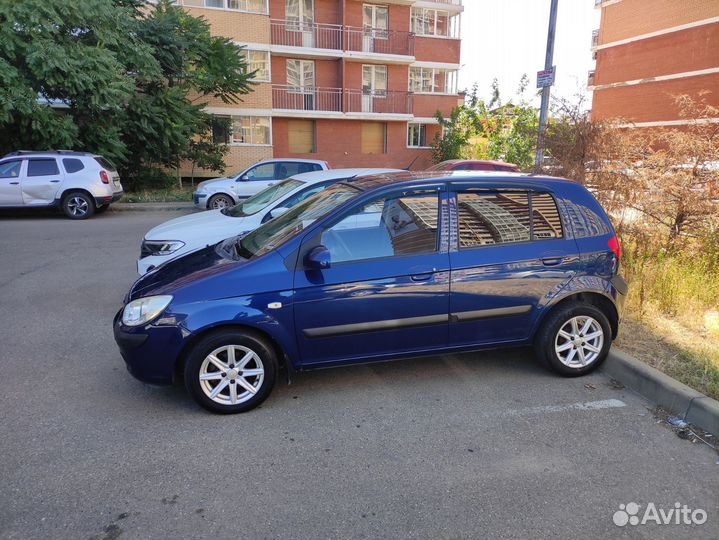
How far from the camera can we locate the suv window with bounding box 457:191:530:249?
4086 mm

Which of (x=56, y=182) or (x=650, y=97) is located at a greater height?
(x=650, y=97)

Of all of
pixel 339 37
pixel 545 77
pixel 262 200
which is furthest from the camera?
pixel 339 37

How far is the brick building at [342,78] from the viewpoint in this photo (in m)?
24.4

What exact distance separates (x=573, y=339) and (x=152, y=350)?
3268mm

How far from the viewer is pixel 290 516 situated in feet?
8.89

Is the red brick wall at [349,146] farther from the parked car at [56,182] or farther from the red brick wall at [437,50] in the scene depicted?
the parked car at [56,182]

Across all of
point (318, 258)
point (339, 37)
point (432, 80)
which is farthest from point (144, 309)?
point (432, 80)

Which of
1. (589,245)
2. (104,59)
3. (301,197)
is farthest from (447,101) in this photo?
(589,245)

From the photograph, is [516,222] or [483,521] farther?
[516,222]

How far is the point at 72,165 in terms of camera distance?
1321 cm

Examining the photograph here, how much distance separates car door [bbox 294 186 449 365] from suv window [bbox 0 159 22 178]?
40.5 feet

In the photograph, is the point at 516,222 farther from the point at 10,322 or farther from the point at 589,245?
the point at 10,322

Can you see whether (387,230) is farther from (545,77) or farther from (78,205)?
(78,205)

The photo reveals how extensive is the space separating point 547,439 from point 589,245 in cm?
171
